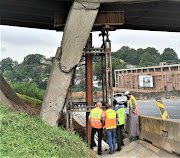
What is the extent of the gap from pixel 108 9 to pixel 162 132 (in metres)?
6.24

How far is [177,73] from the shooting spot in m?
45.7

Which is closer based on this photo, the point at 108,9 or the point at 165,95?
the point at 108,9

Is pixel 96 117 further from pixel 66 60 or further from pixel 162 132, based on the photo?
pixel 66 60

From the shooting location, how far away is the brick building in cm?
4669

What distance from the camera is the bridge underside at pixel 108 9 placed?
9898 mm

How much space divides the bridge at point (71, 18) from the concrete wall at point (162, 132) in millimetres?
2963

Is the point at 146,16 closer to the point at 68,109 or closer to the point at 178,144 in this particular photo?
the point at 68,109

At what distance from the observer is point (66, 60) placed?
9125 mm

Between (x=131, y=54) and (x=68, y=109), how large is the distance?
112935 millimetres

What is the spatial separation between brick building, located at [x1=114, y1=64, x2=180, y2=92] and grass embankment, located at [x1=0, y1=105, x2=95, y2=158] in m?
43.9

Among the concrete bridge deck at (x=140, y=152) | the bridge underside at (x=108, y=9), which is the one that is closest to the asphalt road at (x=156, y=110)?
the bridge underside at (x=108, y=9)

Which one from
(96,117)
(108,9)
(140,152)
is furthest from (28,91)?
(140,152)

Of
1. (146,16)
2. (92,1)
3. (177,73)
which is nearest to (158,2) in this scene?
(146,16)

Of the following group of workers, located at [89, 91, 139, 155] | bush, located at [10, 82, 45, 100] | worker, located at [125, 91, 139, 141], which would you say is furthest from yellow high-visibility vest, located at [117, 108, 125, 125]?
bush, located at [10, 82, 45, 100]
